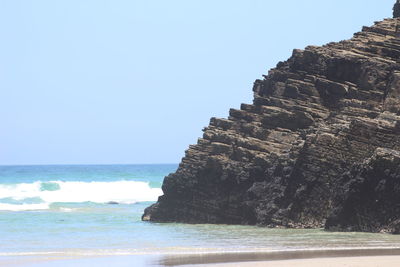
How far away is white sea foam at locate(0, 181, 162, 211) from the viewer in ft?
302

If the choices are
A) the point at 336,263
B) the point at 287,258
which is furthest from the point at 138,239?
the point at 336,263

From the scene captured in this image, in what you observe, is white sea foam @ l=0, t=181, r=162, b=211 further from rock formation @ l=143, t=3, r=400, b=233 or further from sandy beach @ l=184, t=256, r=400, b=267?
sandy beach @ l=184, t=256, r=400, b=267

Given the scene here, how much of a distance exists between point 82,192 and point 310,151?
6200 cm

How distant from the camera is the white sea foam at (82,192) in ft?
302

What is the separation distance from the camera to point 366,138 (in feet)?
126

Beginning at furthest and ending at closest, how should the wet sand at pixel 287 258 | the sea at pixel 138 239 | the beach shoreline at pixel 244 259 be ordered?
1. the sea at pixel 138 239
2. the wet sand at pixel 287 258
3. the beach shoreline at pixel 244 259

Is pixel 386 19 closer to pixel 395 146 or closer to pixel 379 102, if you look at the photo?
pixel 379 102

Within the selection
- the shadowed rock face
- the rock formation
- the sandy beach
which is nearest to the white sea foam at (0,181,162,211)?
the shadowed rock face

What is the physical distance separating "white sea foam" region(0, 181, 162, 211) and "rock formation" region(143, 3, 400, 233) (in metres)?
43.1

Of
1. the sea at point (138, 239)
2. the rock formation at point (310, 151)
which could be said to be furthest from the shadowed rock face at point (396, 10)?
the sea at point (138, 239)

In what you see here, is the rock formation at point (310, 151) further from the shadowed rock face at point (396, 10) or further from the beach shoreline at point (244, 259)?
the beach shoreline at point (244, 259)

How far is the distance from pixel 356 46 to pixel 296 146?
21.1 ft

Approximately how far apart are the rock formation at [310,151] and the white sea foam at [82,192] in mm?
43052

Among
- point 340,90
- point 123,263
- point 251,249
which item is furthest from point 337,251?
point 340,90
